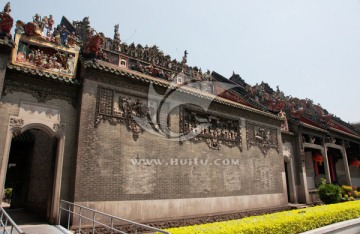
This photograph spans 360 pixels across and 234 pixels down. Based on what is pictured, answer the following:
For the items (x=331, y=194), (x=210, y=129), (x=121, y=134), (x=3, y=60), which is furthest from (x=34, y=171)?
(x=331, y=194)

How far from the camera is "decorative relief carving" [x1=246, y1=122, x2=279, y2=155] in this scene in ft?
46.7

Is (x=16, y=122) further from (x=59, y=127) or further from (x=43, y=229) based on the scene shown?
(x=43, y=229)

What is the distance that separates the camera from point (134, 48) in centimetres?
1324

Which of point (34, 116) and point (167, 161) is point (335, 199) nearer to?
point (167, 161)

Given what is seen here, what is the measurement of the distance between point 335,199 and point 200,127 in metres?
8.68

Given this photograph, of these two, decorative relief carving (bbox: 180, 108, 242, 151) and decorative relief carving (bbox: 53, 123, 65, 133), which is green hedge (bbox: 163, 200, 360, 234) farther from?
decorative relief carving (bbox: 53, 123, 65, 133)

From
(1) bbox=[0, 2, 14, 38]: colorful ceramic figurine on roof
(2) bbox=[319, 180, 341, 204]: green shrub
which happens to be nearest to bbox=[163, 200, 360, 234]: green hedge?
(2) bbox=[319, 180, 341, 204]: green shrub

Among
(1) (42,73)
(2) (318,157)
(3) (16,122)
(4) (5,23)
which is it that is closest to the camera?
(3) (16,122)

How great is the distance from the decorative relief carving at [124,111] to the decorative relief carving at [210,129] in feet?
5.96

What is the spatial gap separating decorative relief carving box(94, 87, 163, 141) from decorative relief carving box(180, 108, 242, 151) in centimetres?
182

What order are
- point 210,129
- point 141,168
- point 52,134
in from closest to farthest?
1. point 52,134
2. point 141,168
3. point 210,129

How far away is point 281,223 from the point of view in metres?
7.78

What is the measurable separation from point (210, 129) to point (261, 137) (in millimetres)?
3958

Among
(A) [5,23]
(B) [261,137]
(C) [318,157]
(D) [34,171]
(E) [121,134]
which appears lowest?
(D) [34,171]
